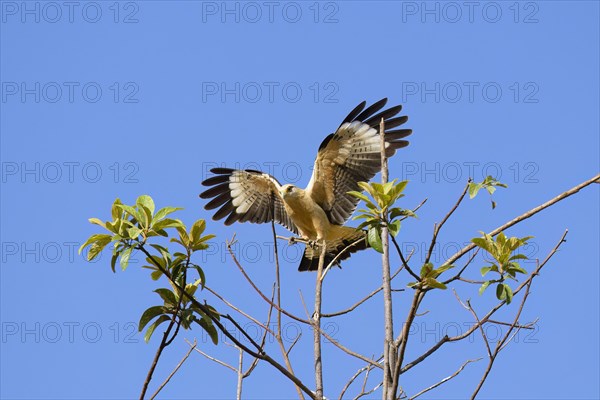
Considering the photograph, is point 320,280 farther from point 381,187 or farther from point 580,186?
point 580,186

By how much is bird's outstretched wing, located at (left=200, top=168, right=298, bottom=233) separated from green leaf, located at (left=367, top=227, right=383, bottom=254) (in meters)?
4.81

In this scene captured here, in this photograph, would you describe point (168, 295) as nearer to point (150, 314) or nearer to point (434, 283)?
point (150, 314)

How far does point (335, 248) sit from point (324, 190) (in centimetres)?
61

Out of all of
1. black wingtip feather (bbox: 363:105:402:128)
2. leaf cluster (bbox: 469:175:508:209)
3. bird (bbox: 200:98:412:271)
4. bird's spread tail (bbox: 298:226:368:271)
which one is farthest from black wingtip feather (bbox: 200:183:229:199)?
leaf cluster (bbox: 469:175:508:209)

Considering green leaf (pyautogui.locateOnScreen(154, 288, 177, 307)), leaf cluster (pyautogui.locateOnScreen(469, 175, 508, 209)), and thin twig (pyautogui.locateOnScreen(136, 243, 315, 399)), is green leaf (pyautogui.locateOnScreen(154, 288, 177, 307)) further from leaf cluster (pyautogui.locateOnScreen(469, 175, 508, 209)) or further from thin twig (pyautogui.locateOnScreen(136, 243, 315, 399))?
leaf cluster (pyautogui.locateOnScreen(469, 175, 508, 209))

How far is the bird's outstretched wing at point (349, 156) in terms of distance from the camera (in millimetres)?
7172

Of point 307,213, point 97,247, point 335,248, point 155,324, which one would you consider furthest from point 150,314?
point 335,248

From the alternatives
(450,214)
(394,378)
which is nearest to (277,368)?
(394,378)

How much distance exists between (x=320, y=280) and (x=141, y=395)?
3.99 ft

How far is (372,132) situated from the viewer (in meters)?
7.35

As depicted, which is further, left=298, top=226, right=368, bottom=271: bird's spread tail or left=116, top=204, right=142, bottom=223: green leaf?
left=298, top=226, right=368, bottom=271: bird's spread tail

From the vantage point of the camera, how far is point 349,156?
754cm

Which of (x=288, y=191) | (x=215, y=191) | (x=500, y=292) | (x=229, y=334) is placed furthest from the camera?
(x=215, y=191)

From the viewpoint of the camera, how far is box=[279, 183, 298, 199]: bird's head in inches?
296
